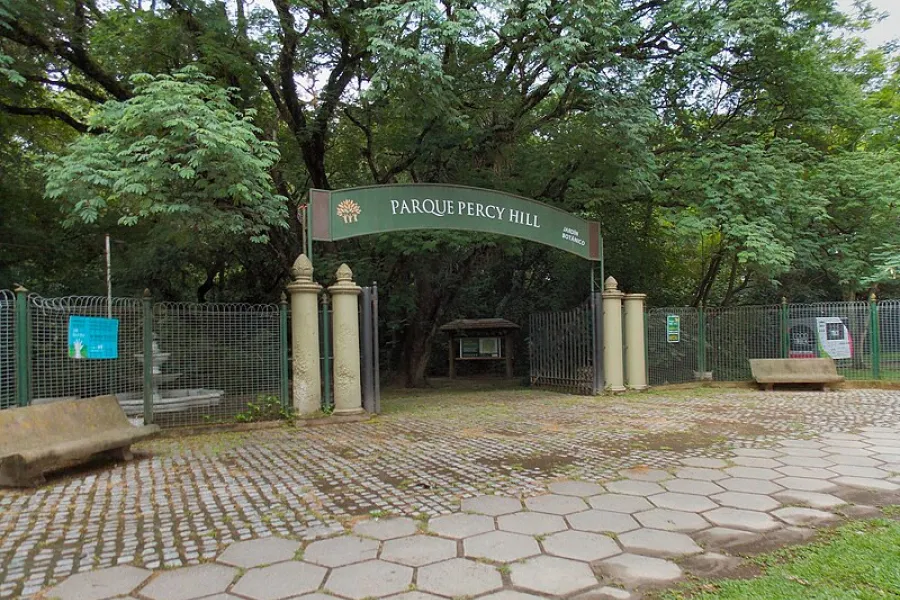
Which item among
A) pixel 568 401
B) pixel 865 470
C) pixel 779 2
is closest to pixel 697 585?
pixel 865 470

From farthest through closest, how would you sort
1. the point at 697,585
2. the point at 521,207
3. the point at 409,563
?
the point at 521,207, the point at 409,563, the point at 697,585

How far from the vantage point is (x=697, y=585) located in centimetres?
298

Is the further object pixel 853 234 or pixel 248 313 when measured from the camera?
pixel 853 234

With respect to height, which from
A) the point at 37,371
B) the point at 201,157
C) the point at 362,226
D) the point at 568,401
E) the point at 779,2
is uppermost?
the point at 779,2

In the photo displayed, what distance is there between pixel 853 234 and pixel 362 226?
11.7 m

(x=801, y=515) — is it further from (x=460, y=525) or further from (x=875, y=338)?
(x=875, y=338)

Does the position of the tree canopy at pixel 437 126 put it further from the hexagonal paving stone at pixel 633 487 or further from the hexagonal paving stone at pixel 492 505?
the hexagonal paving stone at pixel 633 487

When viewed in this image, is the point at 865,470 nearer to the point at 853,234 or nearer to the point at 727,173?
the point at 727,173

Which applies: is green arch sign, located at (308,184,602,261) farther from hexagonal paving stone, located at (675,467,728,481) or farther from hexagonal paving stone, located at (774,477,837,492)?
hexagonal paving stone, located at (774,477,837,492)

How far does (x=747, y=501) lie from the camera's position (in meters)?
4.36

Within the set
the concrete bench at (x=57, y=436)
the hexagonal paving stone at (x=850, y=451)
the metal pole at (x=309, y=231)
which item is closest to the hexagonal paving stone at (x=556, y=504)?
the hexagonal paving stone at (x=850, y=451)

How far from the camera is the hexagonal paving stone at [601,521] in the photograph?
387 cm

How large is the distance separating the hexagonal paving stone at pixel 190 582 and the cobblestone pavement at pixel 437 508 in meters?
0.02

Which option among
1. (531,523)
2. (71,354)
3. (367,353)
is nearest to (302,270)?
(367,353)
